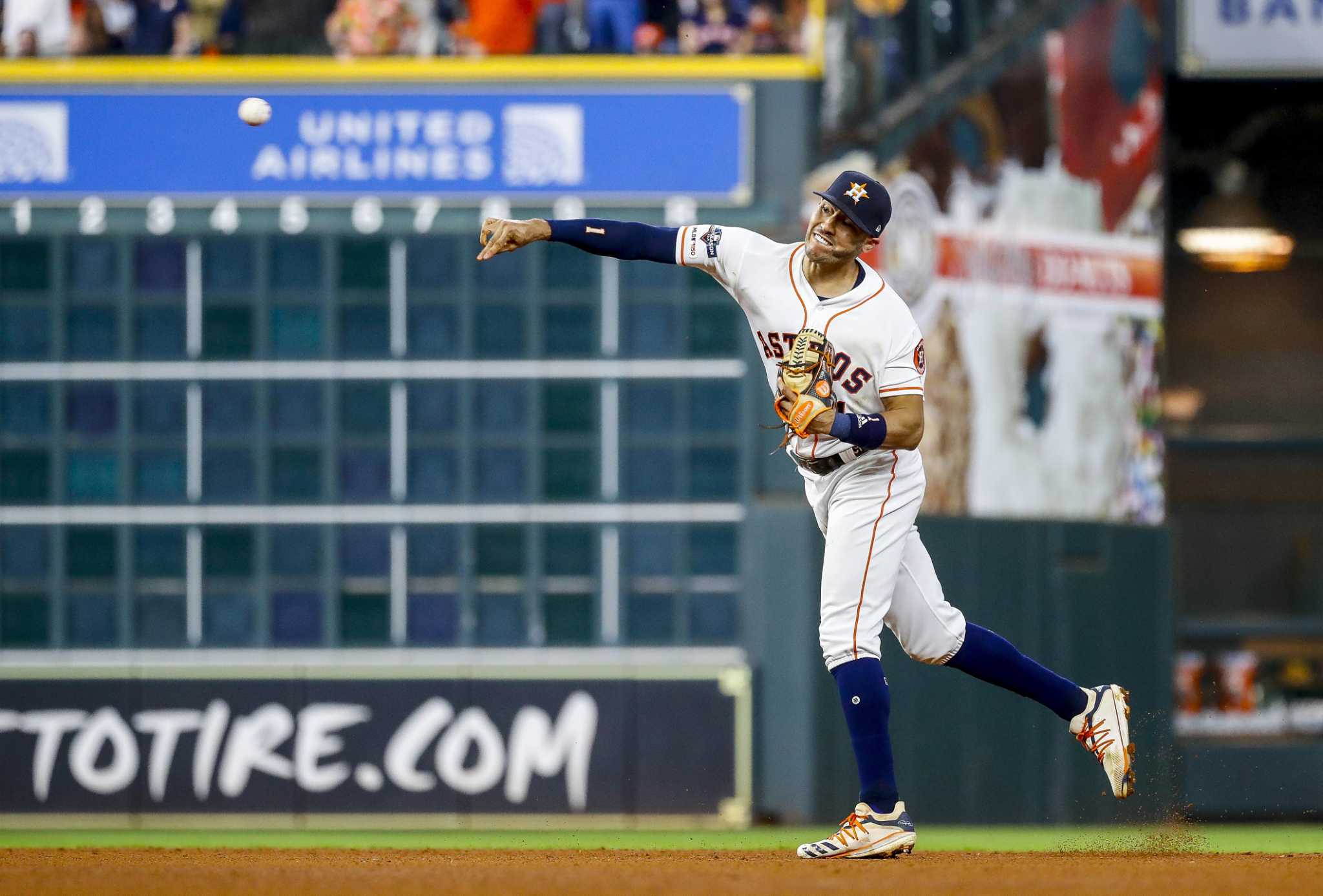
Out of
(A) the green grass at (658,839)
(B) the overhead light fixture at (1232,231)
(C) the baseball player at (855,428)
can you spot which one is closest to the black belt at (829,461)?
(C) the baseball player at (855,428)

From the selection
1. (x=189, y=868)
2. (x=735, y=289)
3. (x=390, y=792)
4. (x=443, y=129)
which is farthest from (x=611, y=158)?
(x=189, y=868)

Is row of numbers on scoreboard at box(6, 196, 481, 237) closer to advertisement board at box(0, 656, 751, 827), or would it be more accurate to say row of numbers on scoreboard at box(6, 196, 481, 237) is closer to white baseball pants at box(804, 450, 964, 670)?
advertisement board at box(0, 656, 751, 827)

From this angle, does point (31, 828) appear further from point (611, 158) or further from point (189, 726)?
point (611, 158)

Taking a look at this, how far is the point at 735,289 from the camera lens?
7418 mm

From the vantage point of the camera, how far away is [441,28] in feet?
39.9

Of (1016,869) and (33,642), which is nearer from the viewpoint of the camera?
(1016,869)

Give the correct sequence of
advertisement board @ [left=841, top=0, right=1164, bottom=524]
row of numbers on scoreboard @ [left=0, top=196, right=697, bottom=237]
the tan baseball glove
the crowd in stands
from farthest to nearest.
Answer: advertisement board @ [left=841, top=0, right=1164, bottom=524]
the crowd in stands
row of numbers on scoreboard @ [left=0, top=196, right=697, bottom=237]
the tan baseball glove

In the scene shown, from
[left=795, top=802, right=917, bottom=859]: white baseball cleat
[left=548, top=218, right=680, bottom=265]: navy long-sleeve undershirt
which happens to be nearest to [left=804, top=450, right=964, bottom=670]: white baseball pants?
[left=795, top=802, right=917, bottom=859]: white baseball cleat

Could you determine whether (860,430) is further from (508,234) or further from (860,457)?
(508,234)

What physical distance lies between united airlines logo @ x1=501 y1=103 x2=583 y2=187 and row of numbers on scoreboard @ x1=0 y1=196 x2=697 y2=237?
15 centimetres

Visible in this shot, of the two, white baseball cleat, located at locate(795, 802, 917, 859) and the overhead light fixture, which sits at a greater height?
the overhead light fixture

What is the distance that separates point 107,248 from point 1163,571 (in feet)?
22.0

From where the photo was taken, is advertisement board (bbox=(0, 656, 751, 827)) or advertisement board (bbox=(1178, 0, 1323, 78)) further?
advertisement board (bbox=(1178, 0, 1323, 78))

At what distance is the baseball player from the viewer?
7.09m
